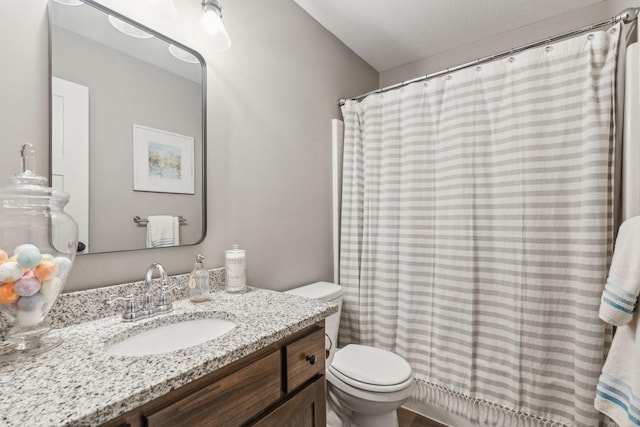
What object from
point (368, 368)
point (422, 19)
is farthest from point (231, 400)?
point (422, 19)

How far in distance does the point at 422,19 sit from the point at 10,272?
229 cm

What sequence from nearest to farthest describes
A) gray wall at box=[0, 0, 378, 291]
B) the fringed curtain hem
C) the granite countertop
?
the granite countertop
gray wall at box=[0, 0, 378, 291]
the fringed curtain hem

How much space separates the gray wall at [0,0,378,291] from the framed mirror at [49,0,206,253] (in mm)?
43

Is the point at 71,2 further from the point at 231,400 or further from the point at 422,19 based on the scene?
the point at 422,19

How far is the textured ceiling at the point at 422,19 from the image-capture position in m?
1.80

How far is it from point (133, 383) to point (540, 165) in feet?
5.95

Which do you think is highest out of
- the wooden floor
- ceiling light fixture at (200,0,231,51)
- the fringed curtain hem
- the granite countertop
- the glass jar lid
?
ceiling light fixture at (200,0,231,51)

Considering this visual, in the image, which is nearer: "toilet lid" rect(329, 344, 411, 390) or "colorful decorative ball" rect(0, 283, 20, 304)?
"colorful decorative ball" rect(0, 283, 20, 304)

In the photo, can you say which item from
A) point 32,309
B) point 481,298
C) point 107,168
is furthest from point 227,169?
point 481,298

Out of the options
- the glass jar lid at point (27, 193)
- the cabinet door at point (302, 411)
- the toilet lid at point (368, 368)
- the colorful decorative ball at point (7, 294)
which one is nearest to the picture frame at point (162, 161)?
the glass jar lid at point (27, 193)

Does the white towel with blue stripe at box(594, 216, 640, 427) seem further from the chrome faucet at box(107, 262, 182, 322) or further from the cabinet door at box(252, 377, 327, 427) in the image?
the chrome faucet at box(107, 262, 182, 322)

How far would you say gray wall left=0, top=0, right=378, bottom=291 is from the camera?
2.95ft

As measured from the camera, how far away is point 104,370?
2.13 ft

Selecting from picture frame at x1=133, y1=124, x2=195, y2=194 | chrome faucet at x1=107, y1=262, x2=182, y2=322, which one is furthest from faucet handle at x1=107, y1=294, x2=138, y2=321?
picture frame at x1=133, y1=124, x2=195, y2=194
